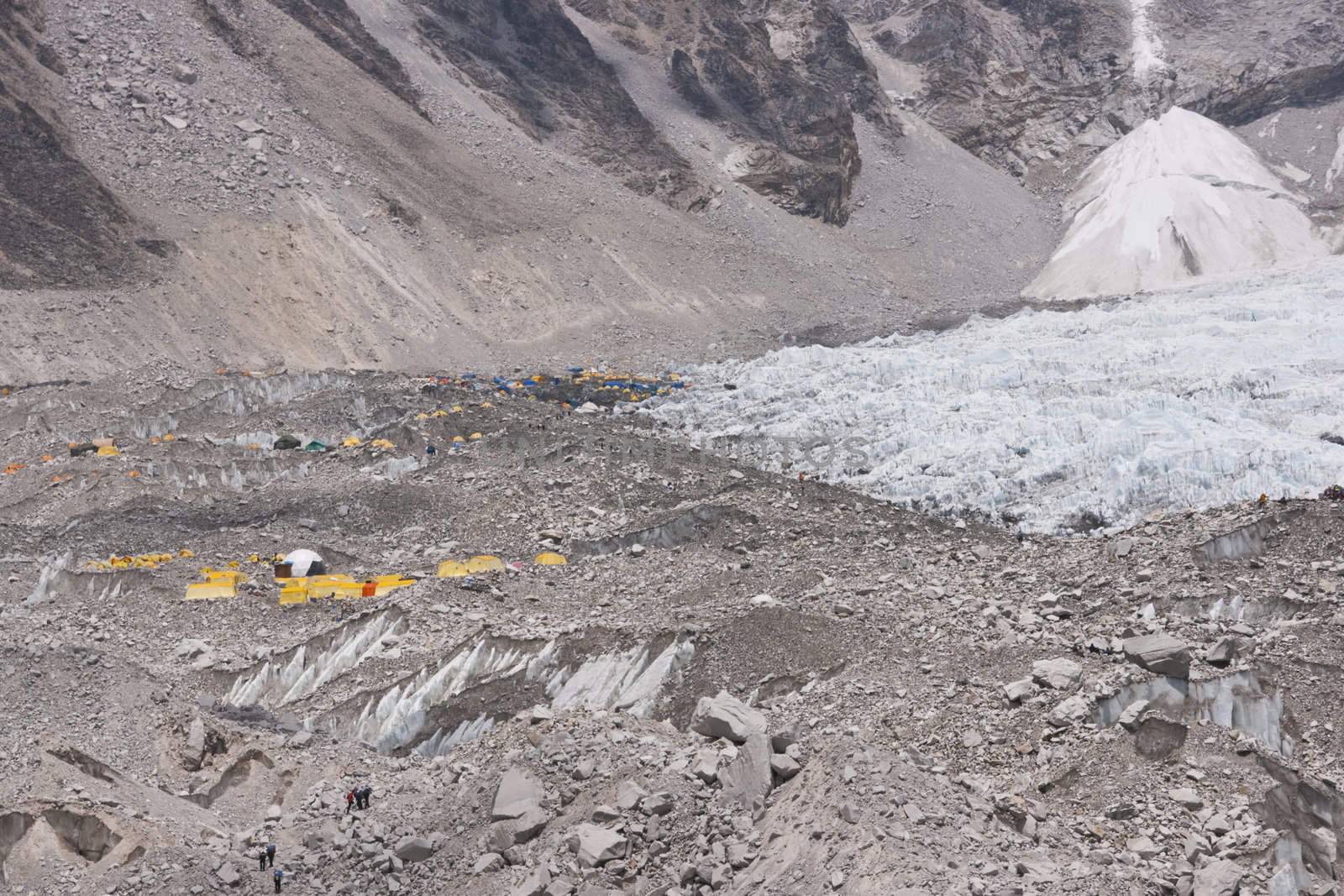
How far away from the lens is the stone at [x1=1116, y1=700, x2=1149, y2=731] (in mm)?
11266

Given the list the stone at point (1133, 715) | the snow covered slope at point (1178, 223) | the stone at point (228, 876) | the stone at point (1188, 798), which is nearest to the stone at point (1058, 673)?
the stone at point (1133, 715)

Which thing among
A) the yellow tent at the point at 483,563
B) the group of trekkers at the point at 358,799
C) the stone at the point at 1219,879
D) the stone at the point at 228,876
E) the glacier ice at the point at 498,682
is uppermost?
the stone at the point at 1219,879

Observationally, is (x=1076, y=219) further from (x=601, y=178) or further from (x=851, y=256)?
(x=601, y=178)

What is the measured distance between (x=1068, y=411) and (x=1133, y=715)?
20990mm

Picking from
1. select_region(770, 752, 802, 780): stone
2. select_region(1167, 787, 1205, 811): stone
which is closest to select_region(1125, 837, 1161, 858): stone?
select_region(1167, 787, 1205, 811): stone

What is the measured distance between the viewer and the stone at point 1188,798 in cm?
1009

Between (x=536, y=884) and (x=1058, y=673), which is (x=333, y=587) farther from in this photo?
(x=1058, y=673)

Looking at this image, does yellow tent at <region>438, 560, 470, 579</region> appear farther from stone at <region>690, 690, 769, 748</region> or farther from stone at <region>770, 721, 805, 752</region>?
stone at <region>770, 721, 805, 752</region>

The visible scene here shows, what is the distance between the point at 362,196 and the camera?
5728cm

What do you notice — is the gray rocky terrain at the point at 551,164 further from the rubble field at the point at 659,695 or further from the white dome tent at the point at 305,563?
the white dome tent at the point at 305,563

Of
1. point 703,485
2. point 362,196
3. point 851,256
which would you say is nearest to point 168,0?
point 362,196

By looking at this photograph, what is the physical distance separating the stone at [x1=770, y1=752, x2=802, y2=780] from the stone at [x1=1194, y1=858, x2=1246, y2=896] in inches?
122

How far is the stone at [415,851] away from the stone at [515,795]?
0.59 metres

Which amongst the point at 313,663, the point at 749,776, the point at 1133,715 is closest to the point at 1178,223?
the point at 313,663
